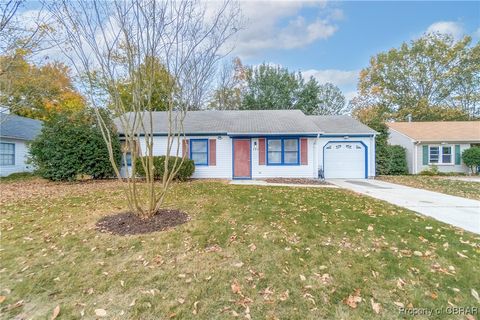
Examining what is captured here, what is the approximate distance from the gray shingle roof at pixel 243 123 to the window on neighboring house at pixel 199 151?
0.62 m

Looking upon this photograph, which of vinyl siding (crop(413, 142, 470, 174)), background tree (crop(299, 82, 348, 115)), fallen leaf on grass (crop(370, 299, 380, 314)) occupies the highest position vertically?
background tree (crop(299, 82, 348, 115))

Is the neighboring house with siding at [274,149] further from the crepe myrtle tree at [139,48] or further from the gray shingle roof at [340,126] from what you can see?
the crepe myrtle tree at [139,48]

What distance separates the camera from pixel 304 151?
1306cm

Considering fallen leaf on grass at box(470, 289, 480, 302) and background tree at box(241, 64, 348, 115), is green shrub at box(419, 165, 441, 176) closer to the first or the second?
background tree at box(241, 64, 348, 115)

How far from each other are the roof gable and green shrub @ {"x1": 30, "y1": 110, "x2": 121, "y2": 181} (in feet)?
67.3

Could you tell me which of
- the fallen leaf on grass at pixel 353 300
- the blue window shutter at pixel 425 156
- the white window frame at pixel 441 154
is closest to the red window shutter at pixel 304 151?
the blue window shutter at pixel 425 156

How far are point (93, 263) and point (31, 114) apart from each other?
28.7 meters

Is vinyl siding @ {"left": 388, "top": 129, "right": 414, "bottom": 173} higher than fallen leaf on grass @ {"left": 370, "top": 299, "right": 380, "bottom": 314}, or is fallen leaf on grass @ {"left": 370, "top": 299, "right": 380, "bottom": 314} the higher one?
vinyl siding @ {"left": 388, "top": 129, "right": 414, "bottom": 173}

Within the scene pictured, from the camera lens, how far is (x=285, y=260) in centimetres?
362

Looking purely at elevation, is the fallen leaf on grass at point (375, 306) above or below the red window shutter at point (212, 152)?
below

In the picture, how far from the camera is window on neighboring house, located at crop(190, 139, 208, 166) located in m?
13.4

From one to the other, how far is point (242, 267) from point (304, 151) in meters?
10.4

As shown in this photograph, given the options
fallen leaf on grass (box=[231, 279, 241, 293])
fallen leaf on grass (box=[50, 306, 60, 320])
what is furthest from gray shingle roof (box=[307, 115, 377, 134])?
fallen leaf on grass (box=[50, 306, 60, 320])

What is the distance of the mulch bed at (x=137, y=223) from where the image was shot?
4734 mm
